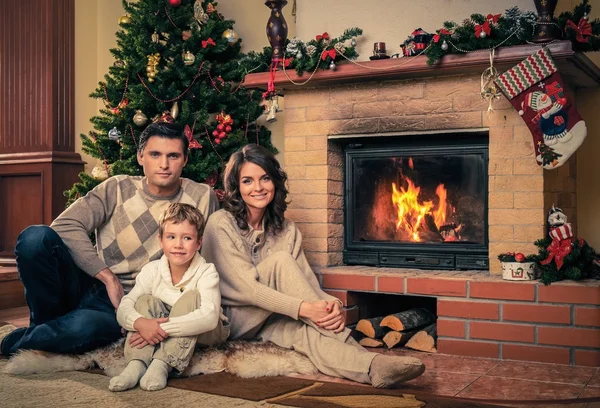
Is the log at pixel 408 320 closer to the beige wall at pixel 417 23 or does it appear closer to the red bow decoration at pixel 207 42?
the beige wall at pixel 417 23

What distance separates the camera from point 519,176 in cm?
317

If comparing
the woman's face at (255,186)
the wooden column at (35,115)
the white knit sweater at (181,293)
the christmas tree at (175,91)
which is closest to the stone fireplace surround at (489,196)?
the christmas tree at (175,91)

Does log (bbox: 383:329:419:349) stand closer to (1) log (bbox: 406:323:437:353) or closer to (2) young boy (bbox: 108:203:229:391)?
(1) log (bbox: 406:323:437:353)

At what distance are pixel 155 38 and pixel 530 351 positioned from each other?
2497mm

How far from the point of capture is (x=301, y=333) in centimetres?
277

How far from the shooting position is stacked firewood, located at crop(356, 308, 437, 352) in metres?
3.25

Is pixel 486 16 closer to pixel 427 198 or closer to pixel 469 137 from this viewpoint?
pixel 469 137

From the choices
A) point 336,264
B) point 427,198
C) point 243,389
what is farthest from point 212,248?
point 427,198

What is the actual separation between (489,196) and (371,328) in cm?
81

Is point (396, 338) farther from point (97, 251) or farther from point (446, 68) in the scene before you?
point (97, 251)

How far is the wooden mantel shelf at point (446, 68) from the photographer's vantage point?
299 cm

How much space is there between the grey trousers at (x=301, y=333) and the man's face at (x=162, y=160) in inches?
21.0

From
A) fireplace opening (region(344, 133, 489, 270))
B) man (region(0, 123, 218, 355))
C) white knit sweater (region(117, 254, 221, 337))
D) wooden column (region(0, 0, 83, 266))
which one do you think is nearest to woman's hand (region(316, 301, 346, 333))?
white knit sweater (region(117, 254, 221, 337))

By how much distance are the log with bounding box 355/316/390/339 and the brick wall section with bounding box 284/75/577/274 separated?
37 cm
